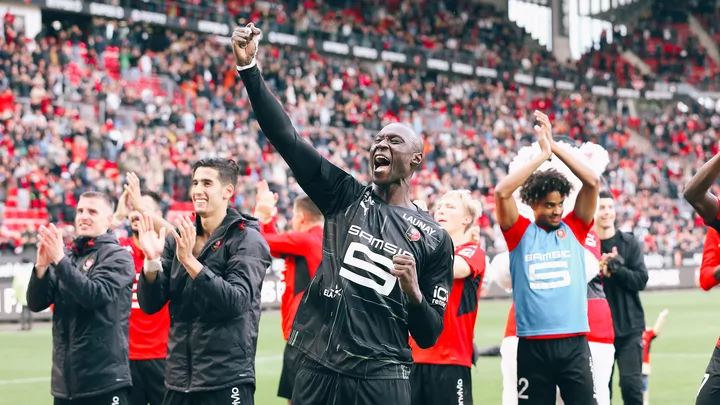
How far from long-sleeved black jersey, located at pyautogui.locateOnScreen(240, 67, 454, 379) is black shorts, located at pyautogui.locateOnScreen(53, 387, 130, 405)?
85.6 inches

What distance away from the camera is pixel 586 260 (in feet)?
23.0

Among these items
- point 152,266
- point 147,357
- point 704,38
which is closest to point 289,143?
point 152,266

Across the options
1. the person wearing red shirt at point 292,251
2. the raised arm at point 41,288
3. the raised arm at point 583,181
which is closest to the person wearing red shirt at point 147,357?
the person wearing red shirt at point 292,251

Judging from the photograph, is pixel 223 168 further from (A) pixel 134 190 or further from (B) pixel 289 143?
(B) pixel 289 143

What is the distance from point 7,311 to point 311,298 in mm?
15842

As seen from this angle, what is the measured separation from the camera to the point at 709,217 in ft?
Answer: 19.2

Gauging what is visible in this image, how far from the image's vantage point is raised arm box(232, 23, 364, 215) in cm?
434

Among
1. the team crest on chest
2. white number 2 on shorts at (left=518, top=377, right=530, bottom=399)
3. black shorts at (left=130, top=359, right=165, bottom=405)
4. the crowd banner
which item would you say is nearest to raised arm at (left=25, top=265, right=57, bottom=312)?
black shorts at (left=130, top=359, right=165, bottom=405)

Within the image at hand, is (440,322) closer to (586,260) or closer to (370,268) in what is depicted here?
(370,268)

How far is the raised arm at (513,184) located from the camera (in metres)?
6.03

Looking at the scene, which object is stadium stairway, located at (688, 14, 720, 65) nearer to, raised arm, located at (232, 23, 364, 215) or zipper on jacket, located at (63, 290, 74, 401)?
zipper on jacket, located at (63, 290, 74, 401)

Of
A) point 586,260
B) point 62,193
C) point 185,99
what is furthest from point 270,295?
point 586,260

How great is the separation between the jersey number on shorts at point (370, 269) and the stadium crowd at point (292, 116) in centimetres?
1664

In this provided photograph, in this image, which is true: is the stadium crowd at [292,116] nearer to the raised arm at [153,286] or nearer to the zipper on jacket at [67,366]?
the zipper on jacket at [67,366]
